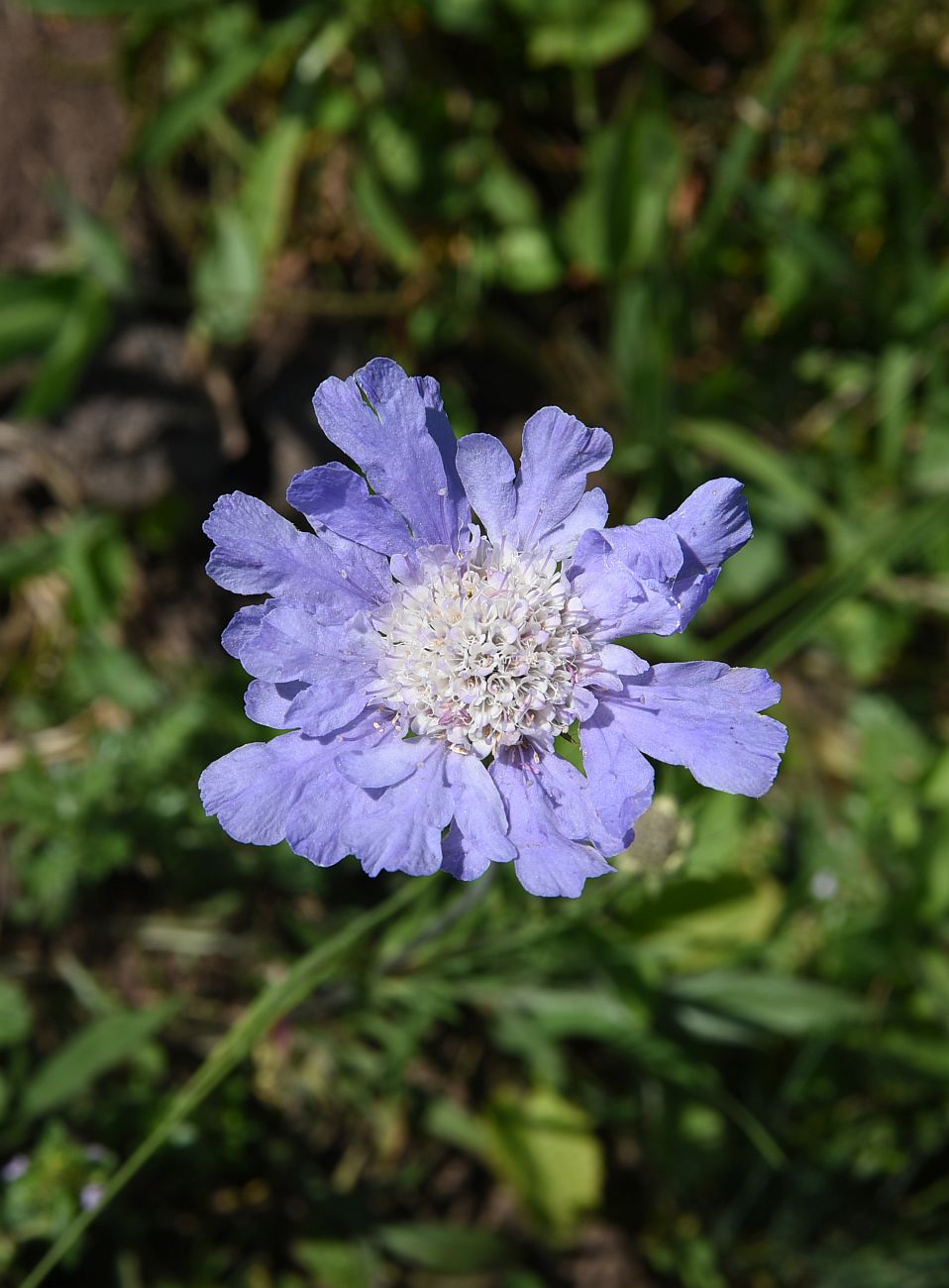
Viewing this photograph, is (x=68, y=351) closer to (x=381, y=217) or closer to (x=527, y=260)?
(x=381, y=217)

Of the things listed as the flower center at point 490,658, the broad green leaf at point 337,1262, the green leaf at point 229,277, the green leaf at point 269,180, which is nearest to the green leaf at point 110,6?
the green leaf at point 269,180

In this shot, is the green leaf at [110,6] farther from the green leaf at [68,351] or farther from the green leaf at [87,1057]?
the green leaf at [87,1057]

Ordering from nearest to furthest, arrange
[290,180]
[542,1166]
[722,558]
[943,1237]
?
[722,558] → [943,1237] → [542,1166] → [290,180]

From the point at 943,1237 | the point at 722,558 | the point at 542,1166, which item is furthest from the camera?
the point at 542,1166

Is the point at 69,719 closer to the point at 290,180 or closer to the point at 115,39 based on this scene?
the point at 290,180

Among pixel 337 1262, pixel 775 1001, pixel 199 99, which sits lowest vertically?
pixel 337 1262

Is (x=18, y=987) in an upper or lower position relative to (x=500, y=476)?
lower

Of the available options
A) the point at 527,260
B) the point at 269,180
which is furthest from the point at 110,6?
the point at 527,260

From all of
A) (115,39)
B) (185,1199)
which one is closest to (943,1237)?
(185,1199)
